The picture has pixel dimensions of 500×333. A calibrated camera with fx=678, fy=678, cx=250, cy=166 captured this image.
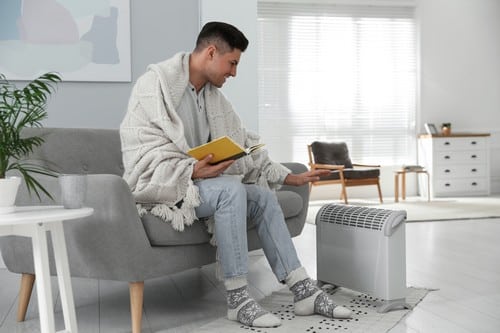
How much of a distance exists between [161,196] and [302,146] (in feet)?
18.0

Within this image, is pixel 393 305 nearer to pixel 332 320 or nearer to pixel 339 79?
pixel 332 320

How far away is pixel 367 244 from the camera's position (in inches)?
109

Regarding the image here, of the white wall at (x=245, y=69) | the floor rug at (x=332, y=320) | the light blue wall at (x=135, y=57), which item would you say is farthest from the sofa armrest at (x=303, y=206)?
the light blue wall at (x=135, y=57)

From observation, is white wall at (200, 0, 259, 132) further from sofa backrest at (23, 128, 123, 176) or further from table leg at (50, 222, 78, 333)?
table leg at (50, 222, 78, 333)

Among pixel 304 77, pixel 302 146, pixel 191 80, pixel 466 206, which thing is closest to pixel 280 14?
pixel 304 77

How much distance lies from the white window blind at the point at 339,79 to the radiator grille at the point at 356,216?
4816 millimetres

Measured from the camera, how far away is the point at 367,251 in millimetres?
2777

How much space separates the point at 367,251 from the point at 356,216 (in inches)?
6.3

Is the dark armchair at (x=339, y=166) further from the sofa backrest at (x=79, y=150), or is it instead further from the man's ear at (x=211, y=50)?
the man's ear at (x=211, y=50)

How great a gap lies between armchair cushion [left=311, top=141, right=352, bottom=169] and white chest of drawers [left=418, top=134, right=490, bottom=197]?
110cm

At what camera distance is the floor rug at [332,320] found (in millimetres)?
2467

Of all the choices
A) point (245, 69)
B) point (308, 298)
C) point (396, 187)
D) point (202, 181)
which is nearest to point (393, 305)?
point (308, 298)

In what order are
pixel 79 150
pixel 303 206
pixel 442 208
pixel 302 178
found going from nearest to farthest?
pixel 302 178
pixel 79 150
pixel 303 206
pixel 442 208

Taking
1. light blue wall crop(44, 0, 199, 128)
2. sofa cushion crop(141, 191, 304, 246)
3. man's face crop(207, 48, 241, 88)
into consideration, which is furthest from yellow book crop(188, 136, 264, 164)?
light blue wall crop(44, 0, 199, 128)
